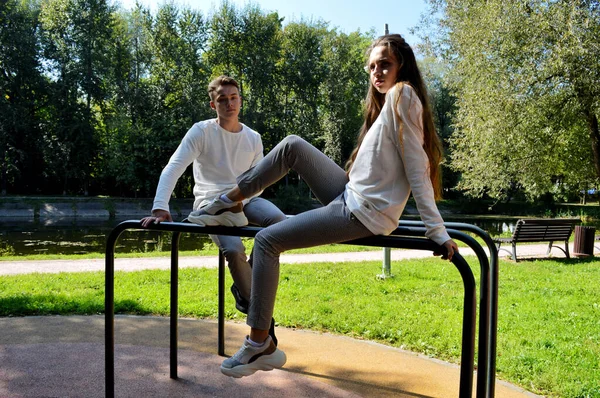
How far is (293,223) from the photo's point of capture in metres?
2.29

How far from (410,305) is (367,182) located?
3447 mm

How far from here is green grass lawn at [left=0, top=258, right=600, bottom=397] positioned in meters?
3.74

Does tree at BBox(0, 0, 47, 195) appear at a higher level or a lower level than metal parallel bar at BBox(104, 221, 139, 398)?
higher

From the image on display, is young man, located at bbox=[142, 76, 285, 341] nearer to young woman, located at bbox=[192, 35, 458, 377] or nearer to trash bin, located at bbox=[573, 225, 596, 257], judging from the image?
Result: young woman, located at bbox=[192, 35, 458, 377]

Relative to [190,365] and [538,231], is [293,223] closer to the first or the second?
[190,365]

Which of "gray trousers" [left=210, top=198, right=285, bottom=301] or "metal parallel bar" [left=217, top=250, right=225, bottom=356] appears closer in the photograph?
"gray trousers" [left=210, top=198, right=285, bottom=301]

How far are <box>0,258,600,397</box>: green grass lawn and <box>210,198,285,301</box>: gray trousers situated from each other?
1.50m

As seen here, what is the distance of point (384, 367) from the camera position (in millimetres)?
3520

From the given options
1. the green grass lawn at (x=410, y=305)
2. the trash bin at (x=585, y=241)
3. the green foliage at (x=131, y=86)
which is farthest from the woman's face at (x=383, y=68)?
the green foliage at (x=131, y=86)

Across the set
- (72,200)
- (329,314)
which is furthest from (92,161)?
(329,314)

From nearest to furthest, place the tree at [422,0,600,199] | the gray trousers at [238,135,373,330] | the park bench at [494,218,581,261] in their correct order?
the gray trousers at [238,135,373,330]
the park bench at [494,218,581,261]
the tree at [422,0,600,199]

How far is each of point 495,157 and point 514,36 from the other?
12.4ft

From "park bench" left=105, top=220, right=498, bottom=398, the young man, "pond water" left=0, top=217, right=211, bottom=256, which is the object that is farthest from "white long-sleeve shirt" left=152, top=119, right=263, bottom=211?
"pond water" left=0, top=217, right=211, bottom=256

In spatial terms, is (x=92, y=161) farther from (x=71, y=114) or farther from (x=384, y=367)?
(x=384, y=367)
